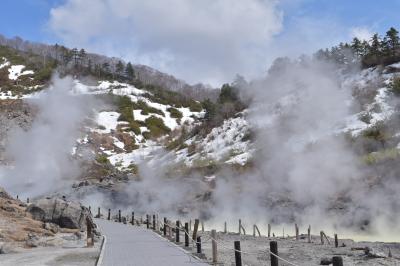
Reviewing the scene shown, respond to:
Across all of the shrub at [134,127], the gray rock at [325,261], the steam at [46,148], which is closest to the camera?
the gray rock at [325,261]

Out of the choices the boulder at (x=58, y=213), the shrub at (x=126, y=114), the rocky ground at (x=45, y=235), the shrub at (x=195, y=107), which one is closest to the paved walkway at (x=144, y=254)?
the rocky ground at (x=45, y=235)

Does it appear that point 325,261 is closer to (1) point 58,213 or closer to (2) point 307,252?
(2) point 307,252

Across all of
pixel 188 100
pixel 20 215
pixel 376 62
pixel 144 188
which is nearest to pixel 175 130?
pixel 188 100

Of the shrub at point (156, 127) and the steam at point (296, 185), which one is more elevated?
the shrub at point (156, 127)

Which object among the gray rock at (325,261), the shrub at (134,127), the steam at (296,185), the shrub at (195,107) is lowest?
the gray rock at (325,261)

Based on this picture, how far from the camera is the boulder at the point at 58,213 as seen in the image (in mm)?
26094

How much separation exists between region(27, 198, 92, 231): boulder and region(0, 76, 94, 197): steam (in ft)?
122

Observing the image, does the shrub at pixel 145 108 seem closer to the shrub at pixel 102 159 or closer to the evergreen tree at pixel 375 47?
the shrub at pixel 102 159

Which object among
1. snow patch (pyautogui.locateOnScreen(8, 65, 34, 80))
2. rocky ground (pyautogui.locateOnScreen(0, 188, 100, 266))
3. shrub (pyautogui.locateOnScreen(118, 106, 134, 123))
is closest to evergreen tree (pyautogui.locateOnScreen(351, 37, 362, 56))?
shrub (pyautogui.locateOnScreen(118, 106, 134, 123))

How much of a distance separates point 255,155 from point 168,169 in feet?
53.3

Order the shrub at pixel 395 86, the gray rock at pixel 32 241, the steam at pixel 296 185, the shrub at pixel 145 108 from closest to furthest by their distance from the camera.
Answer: the gray rock at pixel 32 241, the steam at pixel 296 185, the shrub at pixel 395 86, the shrub at pixel 145 108

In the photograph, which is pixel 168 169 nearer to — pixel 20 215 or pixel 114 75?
pixel 20 215

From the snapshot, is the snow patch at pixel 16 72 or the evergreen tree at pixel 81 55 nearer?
the snow patch at pixel 16 72

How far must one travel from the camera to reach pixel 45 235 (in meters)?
22.8
